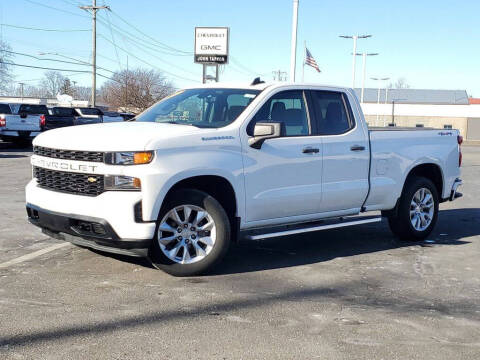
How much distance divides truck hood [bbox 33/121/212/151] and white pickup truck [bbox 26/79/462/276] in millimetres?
12

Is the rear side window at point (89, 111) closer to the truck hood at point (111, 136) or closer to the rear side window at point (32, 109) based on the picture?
the rear side window at point (32, 109)

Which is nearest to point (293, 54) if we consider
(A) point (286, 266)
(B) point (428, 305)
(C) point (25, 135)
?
(C) point (25, 135)

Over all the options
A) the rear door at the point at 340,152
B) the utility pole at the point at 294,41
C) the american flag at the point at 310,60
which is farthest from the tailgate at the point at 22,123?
the rear door at the point at 340,152

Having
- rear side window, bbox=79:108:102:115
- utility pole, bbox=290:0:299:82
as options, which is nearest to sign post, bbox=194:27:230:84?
utility pole, bbox=290:0:299:82

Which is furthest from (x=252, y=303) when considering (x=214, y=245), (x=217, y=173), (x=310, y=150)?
(x=310, y=150)

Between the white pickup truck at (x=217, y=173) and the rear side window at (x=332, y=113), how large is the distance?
0.6 inches

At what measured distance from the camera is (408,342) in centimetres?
413

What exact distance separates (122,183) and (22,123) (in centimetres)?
1996

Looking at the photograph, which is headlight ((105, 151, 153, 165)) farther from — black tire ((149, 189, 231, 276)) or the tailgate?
the tailgate

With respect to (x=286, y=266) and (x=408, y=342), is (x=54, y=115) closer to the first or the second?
(x=286, y=266)

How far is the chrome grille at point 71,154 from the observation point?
5.23 metres

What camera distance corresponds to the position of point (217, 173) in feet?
18.4

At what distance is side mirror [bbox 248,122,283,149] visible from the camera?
5.74 meters

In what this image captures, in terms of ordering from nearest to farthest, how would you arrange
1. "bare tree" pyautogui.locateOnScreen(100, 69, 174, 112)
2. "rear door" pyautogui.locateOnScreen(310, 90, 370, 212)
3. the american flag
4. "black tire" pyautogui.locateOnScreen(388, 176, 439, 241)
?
"rear door" pyautogui.locateOnScreen(310, 90, 370, 212) → "black tire" pyautogui.locateOnScreen(388, 176, 439, 241) → the american flag → "bare tree" pyautogui.locateOnScreen(100, 69, 174, 112)
